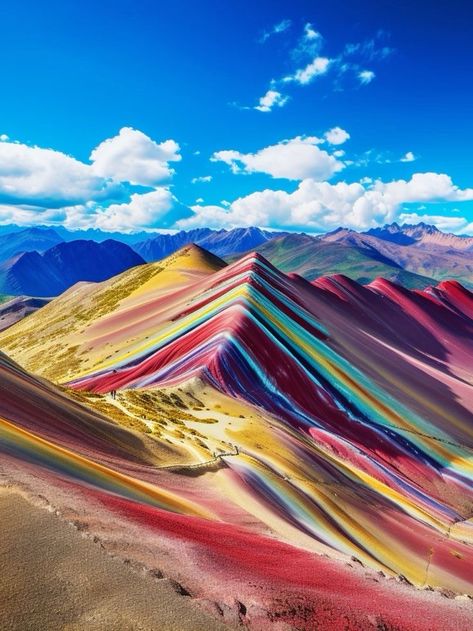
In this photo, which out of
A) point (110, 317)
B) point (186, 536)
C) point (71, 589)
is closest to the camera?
point (71, 589)

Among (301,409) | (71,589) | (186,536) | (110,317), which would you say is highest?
(71,589)

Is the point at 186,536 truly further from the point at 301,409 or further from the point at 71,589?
the point at 301,409

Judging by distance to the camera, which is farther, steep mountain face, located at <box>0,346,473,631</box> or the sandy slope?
steep mountain face, located at <box>0,346,473,631</box>

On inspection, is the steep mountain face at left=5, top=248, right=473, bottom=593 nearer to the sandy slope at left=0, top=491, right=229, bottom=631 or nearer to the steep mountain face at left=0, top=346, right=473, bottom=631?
the steep mountain face at left=0, top=346, right=473, bottom=631

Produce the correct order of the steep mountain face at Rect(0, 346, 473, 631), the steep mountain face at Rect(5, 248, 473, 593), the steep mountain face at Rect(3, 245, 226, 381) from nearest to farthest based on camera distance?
the steep mountain face at Rect(0, 346, 473, 631), the steep mountain face at Rect(5, 248, 473, 593), the steep mountain face at Rect(3, 245, 226, 381)

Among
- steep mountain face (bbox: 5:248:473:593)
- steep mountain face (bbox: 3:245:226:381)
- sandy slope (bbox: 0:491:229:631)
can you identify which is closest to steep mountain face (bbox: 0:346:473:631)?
sandy slope (bbox: 0:491:229:631)

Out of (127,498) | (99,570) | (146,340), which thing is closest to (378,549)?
(127,498)

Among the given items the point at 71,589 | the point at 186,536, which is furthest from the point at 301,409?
the point at 71,589

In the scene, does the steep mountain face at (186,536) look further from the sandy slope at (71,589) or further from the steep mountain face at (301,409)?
the steep mountain face at (301,409)

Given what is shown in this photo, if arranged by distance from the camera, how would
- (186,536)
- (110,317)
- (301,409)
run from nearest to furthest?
(186,536)
(301,409)
(110,317)
